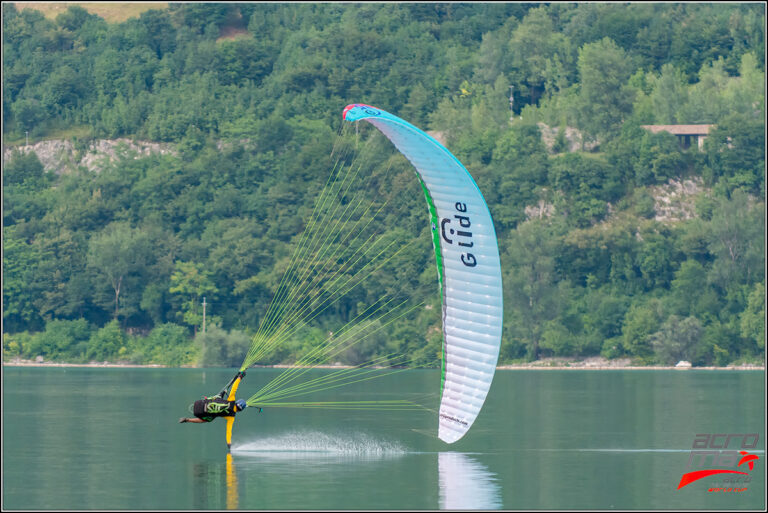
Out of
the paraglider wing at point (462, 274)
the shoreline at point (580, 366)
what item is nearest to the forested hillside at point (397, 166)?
the shoreline at point (580, 366)

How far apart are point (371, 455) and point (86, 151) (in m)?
105

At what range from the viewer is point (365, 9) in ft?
525

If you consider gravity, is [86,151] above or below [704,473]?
→ above

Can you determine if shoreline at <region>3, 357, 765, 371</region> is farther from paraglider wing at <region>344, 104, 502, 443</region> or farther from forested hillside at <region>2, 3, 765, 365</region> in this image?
paraglider wing at <region>344, 104, 502, 443</region>

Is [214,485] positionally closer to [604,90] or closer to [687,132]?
[687,132]

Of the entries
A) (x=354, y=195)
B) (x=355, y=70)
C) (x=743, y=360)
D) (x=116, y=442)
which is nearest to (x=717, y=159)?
(x=743, y=360)

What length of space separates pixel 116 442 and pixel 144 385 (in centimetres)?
3288

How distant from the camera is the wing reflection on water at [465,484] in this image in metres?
29.6

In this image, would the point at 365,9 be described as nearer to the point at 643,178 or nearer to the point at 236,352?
the point at 643,178

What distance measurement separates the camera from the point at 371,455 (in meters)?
37.9

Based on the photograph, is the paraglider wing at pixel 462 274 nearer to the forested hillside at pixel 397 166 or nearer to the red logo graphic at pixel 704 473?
the red logo graphic at pixel 704 473

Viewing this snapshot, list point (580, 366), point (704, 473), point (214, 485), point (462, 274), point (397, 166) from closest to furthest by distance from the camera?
1. point (214, 485)
2. point (462, 274)
3. point (704, 473)
4. point (580, 366)
5. point (397, 166)

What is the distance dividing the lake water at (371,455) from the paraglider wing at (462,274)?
7.19 feet

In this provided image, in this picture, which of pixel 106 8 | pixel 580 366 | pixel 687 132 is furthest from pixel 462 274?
pixel 106 8
